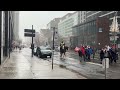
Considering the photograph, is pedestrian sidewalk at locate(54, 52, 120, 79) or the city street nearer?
pedestrian sidewalk at locate(54, 52, 120, 79)

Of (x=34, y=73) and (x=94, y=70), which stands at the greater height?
(x=34, y=73)

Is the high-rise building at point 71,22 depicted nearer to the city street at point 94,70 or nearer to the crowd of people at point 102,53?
the crowd of people at point 102,53

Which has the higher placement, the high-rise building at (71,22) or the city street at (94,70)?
the high-rise building at (71,22)

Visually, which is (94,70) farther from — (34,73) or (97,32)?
(97,32)

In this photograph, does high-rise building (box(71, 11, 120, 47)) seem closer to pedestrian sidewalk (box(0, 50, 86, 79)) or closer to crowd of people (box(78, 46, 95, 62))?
crowd of people (box(78, 46, 95, 62))

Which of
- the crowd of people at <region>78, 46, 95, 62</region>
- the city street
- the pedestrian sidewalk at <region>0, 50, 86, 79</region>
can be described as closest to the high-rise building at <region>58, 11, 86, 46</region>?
the crowd of people at <region>78, 46, 95, 62</region>

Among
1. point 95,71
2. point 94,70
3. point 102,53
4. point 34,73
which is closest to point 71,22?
point 102,53

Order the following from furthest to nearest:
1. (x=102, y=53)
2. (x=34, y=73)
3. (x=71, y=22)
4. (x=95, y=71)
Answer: (x=71, y=22) < (x=102, y=53) < (x=95, y=71) < (x=34, y=73)

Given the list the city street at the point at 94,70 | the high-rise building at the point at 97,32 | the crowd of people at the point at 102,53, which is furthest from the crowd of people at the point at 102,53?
the high-rise building at the point at 97,32

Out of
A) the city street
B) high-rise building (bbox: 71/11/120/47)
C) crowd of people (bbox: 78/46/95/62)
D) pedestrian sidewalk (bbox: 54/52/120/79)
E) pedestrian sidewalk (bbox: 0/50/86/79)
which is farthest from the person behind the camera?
high-rise building (bbox: 71/11/120/47)
